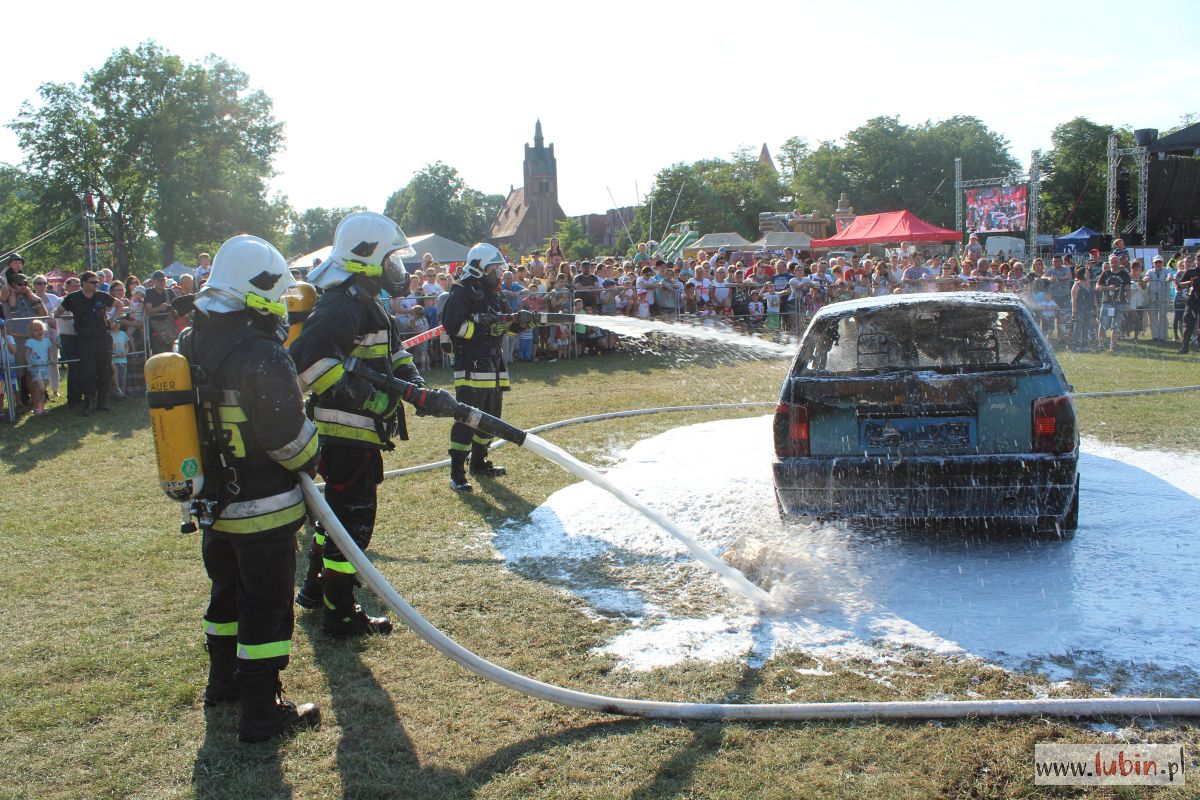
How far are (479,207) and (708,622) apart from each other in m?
127

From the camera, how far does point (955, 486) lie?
5.08 meters

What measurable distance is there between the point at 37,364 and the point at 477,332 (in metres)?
7.73

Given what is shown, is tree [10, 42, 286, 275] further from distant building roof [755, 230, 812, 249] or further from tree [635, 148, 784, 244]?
tree [635, 148, 784, 244]

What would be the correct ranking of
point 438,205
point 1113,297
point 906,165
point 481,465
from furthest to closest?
point 438,205
point 906,165
point 1113,297
point 481,465

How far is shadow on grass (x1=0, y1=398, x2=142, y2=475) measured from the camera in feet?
31.6

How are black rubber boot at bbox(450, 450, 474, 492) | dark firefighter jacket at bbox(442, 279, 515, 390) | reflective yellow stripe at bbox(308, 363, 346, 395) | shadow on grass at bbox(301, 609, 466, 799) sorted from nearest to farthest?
shadow on grass at bbox(301, 609, 466, 799)
reflective yellow stripe at bbox(308, 363, 346, 395)
black rubber boot at bbox(450, 450, 474, 492)
dark firefighter jacket at bbox(442, 279, 515, 390)

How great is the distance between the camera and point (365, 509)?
488 centimetres

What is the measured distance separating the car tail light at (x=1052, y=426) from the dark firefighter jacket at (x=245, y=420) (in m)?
3.83

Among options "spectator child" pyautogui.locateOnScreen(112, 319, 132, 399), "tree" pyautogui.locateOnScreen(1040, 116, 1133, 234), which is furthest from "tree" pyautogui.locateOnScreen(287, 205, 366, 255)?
"spectator child" pyautogui.locateOnScreen(112, 319, 132, 399)

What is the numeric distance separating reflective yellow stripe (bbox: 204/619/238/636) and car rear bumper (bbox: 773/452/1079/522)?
3.23m

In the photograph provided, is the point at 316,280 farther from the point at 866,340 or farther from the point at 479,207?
the point at 479,207

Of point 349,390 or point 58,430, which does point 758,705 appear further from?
point 58,430

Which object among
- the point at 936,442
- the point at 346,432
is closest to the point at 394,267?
the point at 346,432

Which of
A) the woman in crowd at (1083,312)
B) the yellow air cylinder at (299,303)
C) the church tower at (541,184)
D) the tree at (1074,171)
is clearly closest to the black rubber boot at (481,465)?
the yellow air cylinder at (299,303)
